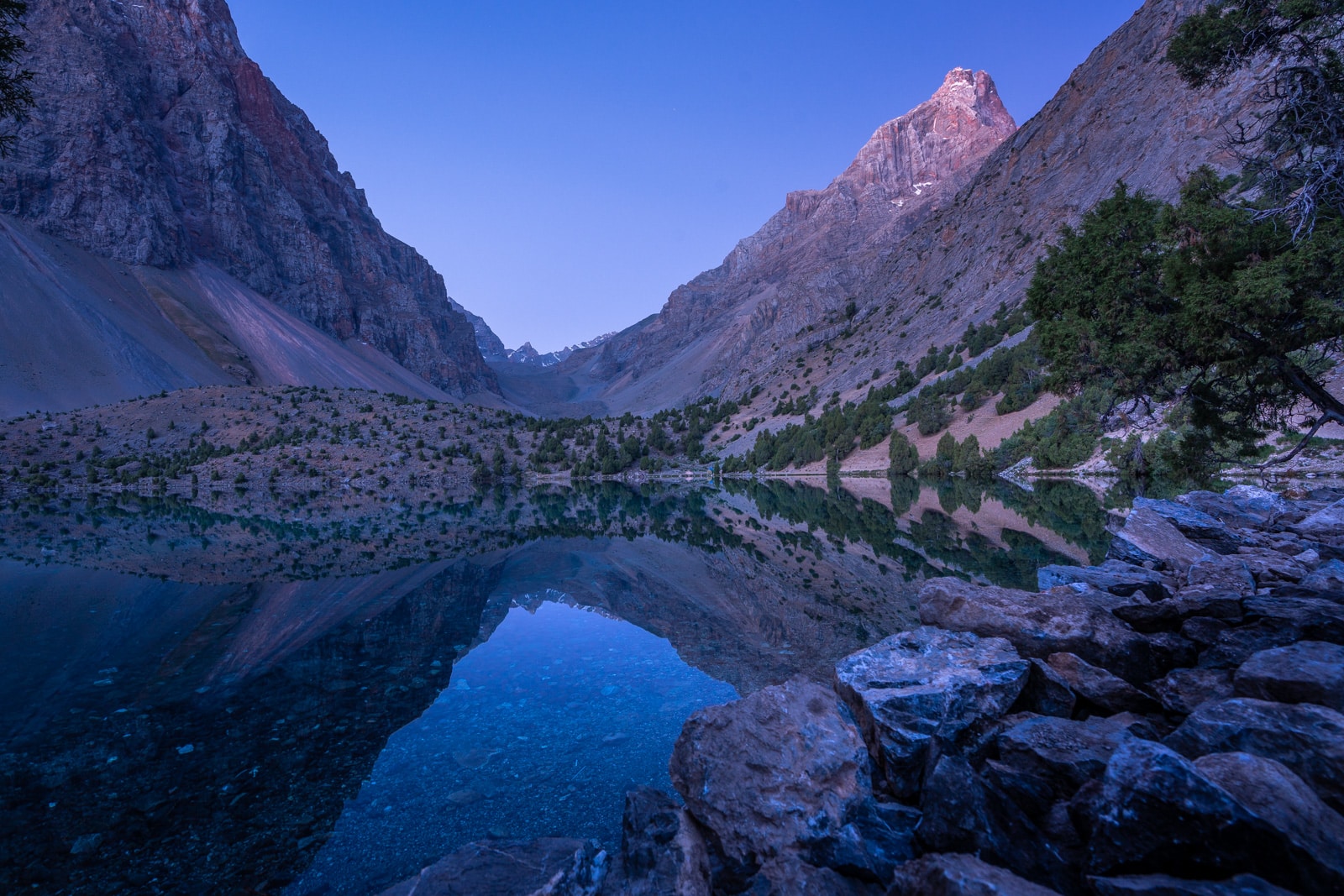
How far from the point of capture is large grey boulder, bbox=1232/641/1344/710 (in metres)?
4.84

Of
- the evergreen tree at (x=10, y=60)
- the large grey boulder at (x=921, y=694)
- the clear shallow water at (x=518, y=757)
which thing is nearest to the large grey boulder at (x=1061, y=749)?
the large grey boulder at (x=921, y=694)

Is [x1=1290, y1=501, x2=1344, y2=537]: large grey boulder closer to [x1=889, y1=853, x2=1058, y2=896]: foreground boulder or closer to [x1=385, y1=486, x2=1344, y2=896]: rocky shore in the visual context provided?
[x1=385, y1=486, x2=1344, y2=896]: rocky shore

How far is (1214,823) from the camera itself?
3.46m

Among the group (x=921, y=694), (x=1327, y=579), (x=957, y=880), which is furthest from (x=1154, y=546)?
(x=957, y=880)

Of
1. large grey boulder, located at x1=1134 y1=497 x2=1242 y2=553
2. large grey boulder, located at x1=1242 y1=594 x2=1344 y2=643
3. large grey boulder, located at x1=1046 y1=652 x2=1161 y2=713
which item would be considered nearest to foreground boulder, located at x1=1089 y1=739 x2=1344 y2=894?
large grey boulder, located at x1=1046 y1=652 x2=1161 y2=713

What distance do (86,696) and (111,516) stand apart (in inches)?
1801

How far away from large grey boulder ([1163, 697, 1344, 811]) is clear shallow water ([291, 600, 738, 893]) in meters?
5.09

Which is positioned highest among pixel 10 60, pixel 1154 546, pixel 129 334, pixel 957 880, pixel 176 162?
pixel 176 162

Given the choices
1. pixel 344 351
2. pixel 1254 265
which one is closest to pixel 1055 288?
pixel 1254 265

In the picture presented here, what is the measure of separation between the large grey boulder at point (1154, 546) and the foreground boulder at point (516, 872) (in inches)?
480

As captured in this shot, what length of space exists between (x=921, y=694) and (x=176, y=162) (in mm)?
207116

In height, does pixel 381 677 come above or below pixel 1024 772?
above

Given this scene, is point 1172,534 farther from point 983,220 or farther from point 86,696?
point 983,220

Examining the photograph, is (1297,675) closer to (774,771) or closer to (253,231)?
(774,771)
